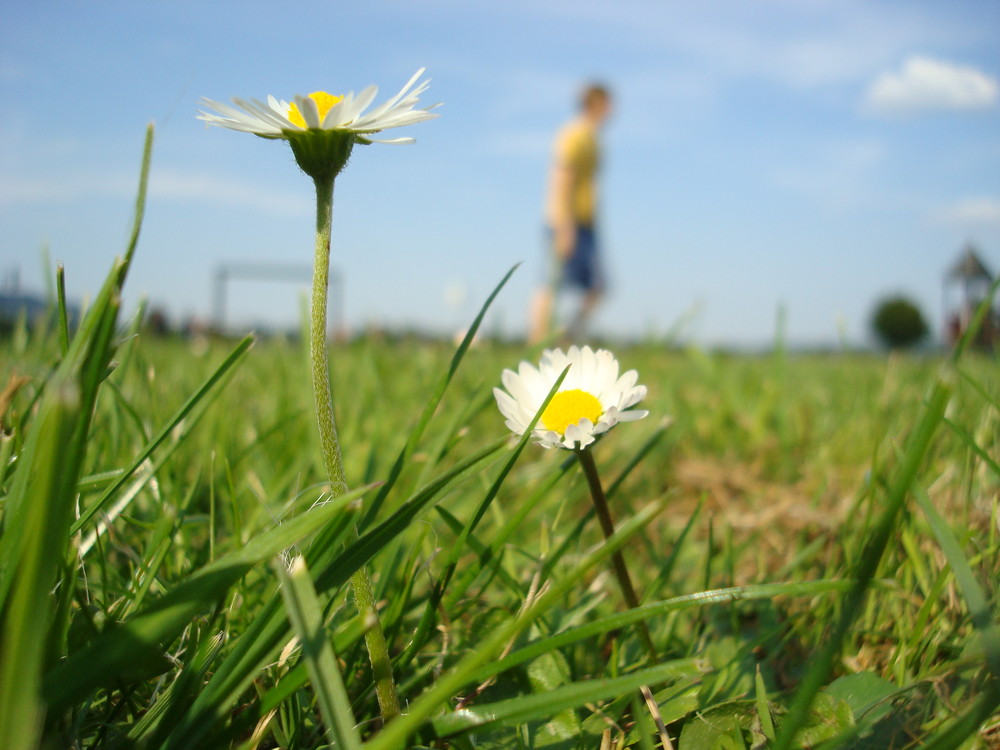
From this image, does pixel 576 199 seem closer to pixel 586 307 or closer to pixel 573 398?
pixel 586 307

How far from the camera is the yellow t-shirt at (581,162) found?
23.6 ft

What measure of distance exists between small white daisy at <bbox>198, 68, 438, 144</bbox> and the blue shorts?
672 cm

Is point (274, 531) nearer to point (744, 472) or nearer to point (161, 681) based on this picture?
point (161, 681)

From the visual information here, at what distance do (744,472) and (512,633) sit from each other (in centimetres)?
157

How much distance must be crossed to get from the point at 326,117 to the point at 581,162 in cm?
698

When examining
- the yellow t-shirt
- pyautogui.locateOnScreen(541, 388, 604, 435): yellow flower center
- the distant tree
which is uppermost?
the yellow t-shirt

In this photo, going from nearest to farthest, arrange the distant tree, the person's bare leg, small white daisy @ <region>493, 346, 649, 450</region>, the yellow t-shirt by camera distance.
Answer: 1. small white daisy @ <region>493, 346, 649, 450</region>
2. the yellow t-shirt
3. the person's bare leg
4. the distant tree

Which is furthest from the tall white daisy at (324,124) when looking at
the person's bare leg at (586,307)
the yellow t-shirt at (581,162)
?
the person's bare leg at (586,307)

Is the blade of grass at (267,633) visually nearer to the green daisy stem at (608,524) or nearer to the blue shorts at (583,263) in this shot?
the green daisy stem at (608,524)

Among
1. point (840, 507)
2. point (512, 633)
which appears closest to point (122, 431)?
point (512, 633)

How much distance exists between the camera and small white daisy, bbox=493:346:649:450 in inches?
28.3

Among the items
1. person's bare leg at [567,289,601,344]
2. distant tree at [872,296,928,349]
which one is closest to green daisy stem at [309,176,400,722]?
person's bare leg at [567,289,601,344]

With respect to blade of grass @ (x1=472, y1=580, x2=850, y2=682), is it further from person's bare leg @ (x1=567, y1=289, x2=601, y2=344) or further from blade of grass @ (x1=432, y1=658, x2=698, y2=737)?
person's bare leg @ (x1=567, y1=289, x2=601, y2=344)

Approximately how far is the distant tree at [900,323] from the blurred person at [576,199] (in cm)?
1873
